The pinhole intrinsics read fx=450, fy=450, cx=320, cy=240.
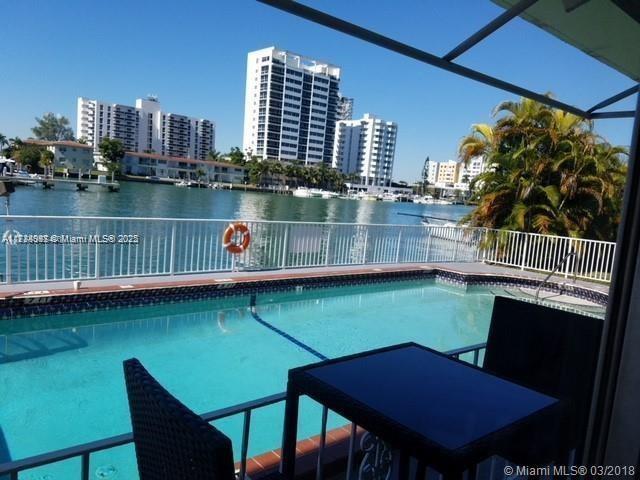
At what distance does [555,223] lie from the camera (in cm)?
995

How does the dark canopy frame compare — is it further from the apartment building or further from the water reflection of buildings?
the water reflection of buildings

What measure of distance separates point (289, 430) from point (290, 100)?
26.9 meters

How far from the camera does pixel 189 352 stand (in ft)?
16.2

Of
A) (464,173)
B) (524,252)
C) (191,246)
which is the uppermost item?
(464,173)

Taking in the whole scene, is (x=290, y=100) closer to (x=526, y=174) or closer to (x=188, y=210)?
(x=188, y=210)

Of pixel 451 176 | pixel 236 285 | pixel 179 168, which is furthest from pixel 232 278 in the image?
pixel 179 168

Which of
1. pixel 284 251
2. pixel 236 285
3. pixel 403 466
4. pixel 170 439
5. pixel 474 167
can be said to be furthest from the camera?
pixel 474 167

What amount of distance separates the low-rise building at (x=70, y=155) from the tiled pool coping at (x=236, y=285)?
6205cm

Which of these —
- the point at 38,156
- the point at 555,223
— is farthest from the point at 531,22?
the point at 38,156

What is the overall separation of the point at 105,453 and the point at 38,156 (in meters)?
65.7

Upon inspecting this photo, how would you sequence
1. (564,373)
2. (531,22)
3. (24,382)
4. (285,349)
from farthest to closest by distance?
(285,349) < (24,382) < (531,22) < (564,373)

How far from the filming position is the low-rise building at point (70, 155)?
61.3 meters

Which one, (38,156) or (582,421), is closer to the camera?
(582,421)

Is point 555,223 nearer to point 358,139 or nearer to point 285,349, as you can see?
point 285,349
